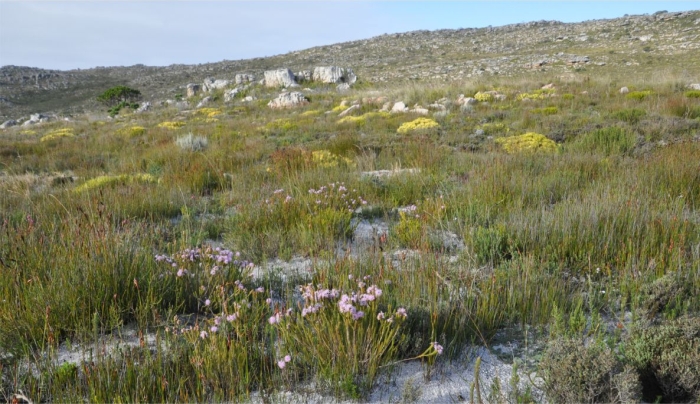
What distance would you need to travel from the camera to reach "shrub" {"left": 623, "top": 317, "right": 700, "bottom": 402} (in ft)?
6.44

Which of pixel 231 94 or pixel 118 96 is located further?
pixel 118 96

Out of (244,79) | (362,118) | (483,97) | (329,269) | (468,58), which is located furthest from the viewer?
(468,58)

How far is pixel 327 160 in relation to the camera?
24.9 ft

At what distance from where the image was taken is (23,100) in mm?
51844

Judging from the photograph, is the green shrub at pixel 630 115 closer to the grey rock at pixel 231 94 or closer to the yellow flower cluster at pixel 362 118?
the yellow flower cluster at pixel 362 118

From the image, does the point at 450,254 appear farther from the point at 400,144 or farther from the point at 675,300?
the point at 400,144

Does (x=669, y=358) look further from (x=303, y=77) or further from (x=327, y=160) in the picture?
(x=303, y=77)

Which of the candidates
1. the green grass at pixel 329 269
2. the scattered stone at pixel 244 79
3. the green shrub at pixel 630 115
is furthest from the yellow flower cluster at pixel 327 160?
the scattered stone at pixel 244 79

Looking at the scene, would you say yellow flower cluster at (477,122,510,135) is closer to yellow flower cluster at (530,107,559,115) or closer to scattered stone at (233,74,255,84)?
yellow flower cluster at (530,107,559,115)

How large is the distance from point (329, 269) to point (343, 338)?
0.86 meters

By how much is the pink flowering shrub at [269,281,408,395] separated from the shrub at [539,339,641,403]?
29.4 inches

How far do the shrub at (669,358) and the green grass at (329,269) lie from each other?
6 centimetres

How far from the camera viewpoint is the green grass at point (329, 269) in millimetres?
2105

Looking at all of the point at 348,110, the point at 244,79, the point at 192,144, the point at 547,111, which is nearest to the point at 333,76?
the point at 244,79
